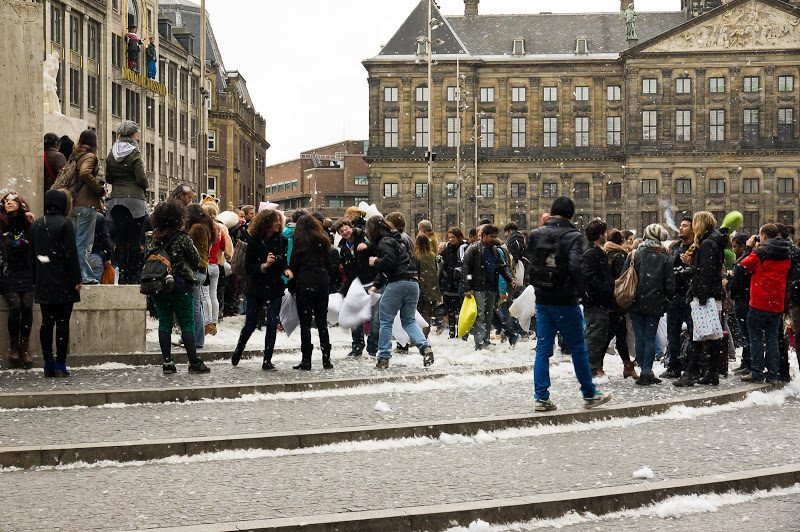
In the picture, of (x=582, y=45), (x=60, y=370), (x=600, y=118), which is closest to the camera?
(x=60, y=370)

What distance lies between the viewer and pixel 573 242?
10375mm

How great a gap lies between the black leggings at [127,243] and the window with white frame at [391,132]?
78128 millimetres

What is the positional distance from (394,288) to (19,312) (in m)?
4.46

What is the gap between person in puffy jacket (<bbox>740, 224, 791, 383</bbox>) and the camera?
13.0 metres

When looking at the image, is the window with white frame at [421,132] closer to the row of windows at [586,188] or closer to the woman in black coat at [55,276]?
the row of windows at [586,188]

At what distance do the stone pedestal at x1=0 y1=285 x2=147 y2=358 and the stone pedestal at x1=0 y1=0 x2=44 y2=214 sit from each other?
125 centimetres

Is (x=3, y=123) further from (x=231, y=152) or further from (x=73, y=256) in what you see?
(x=231, y=152)

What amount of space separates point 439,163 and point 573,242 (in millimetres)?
82169

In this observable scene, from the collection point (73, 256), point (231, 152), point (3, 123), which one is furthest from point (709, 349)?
point (231, 152)

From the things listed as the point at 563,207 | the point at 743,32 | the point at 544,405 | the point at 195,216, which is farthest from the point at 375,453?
the point at 743,32

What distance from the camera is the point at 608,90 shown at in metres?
93.9

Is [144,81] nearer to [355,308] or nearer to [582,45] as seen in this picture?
[582,45]

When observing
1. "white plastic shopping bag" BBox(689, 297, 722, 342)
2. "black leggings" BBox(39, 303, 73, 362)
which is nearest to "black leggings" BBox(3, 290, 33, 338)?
"black leggings" BBox(39, 303, 73, 362)

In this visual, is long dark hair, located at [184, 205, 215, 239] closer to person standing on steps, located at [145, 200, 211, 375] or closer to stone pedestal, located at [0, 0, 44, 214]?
person standing on steps, located at [145, 200, 211, 375]
